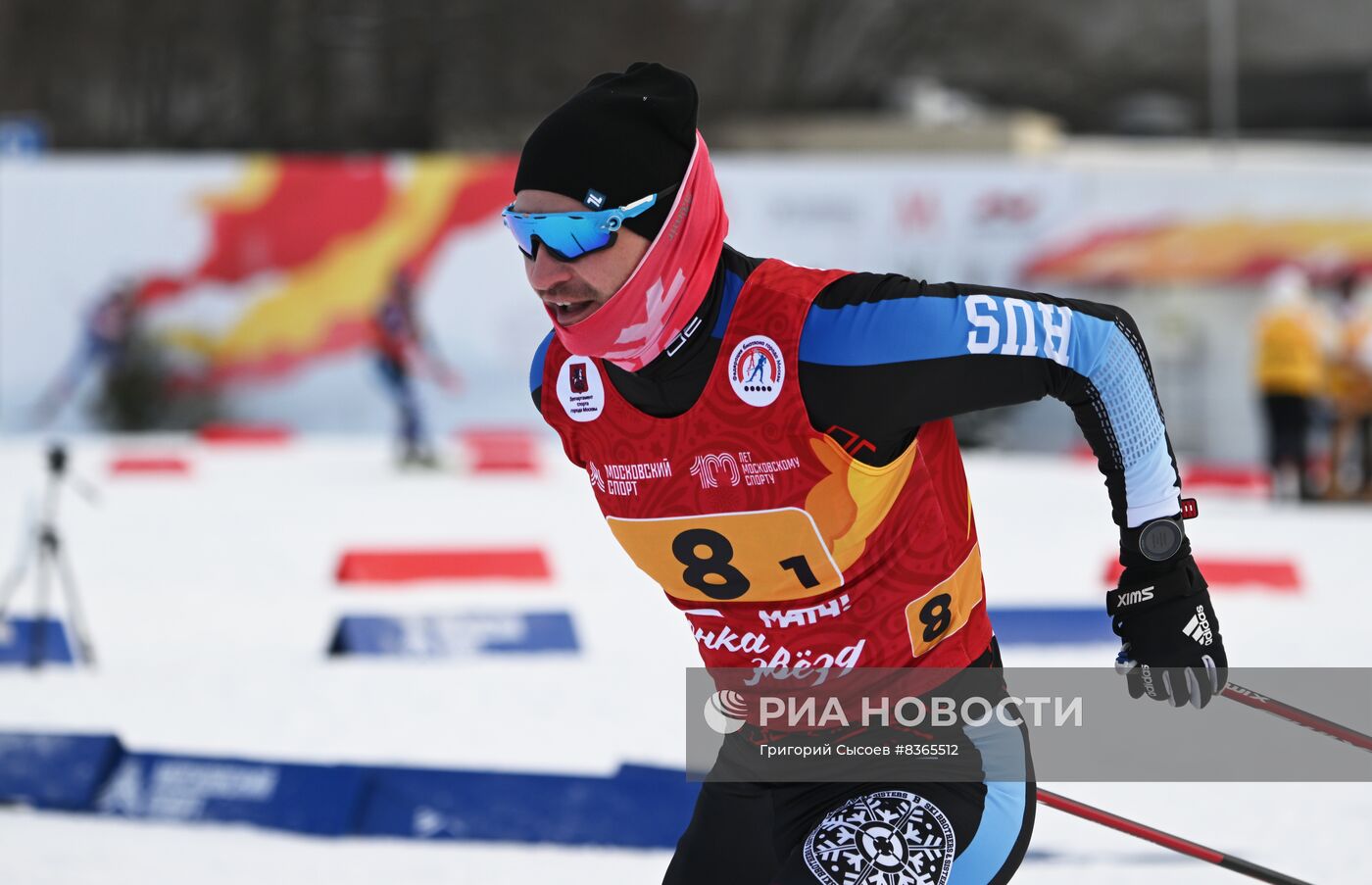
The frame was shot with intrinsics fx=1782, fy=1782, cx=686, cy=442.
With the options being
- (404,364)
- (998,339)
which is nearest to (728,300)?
(998,339)

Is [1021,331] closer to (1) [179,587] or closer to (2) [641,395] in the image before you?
(2) [641,395]

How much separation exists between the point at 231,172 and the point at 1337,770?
15792 mm

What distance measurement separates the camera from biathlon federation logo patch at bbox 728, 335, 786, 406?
262 centimetres

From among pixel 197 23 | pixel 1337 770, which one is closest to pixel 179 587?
pixel 1337 770

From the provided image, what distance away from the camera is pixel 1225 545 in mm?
11562

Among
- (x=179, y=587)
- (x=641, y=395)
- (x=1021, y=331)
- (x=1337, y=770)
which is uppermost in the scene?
(x=1021, y=331)

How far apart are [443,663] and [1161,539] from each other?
5.41 m

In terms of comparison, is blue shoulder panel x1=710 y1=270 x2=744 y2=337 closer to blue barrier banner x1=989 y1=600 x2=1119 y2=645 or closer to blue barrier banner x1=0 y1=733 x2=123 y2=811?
blue barrier banner x1=0 y1=733 x2=123 y2=811

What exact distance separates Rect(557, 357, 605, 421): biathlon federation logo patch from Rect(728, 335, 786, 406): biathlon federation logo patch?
0.27m

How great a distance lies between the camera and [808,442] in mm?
2615

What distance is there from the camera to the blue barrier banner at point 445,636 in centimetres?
787

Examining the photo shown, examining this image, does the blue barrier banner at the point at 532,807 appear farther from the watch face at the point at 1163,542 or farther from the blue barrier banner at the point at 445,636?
the watch face at the point at 1163,542

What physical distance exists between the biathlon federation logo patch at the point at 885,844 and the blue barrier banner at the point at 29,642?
19.0ft

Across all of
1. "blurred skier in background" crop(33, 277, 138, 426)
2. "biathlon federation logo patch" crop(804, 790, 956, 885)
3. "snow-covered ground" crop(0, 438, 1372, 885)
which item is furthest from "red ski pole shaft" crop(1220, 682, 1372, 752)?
→ "blurred skier in background" crop(33, 277, 138, 426)
